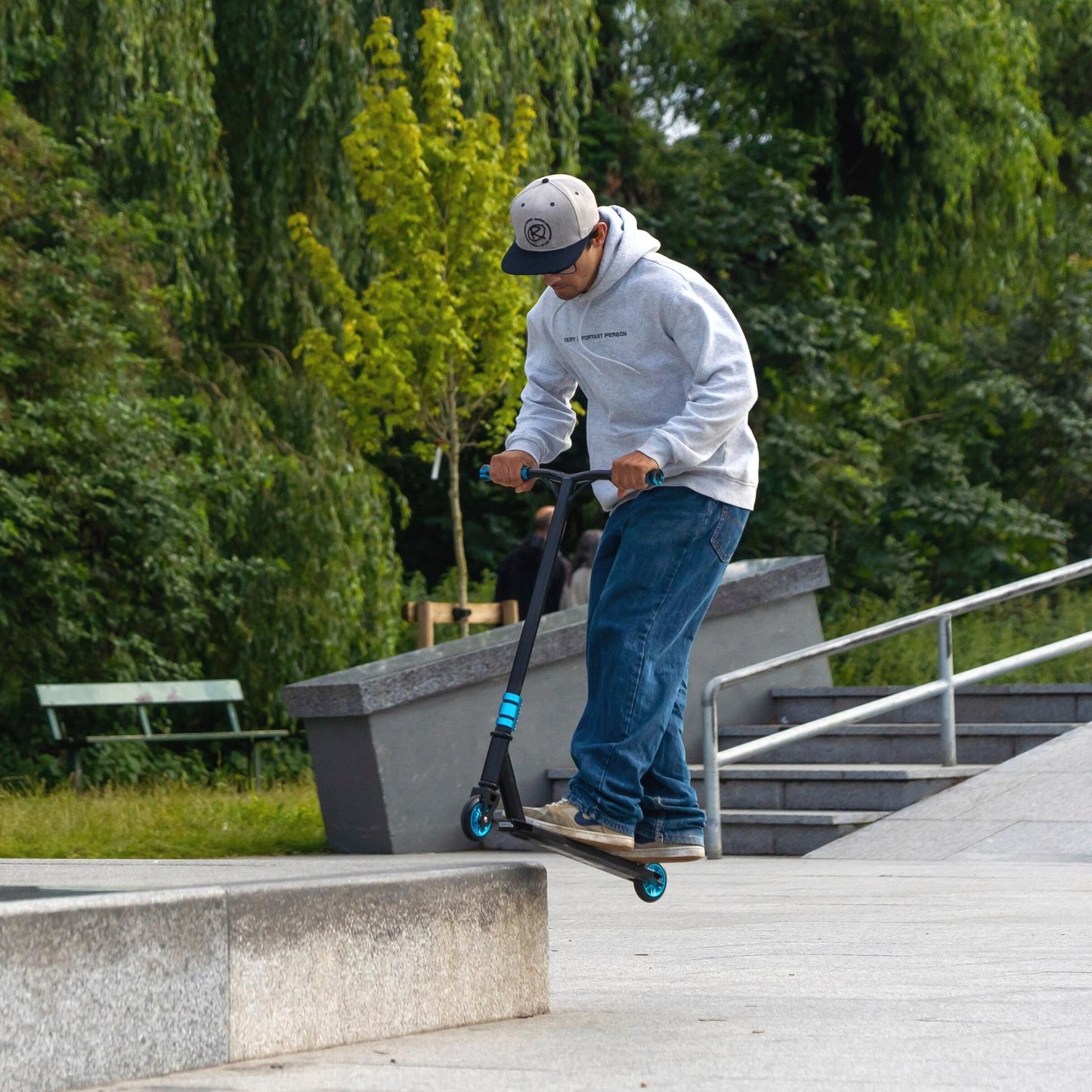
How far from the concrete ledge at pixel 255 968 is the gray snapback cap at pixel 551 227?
57.1 inches

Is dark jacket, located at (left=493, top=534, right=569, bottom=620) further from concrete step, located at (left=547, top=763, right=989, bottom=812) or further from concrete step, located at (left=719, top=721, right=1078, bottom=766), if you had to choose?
concrete step, located at (left=547, top=763, right=989, bottom=812)

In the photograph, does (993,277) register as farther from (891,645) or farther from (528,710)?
(528,710)

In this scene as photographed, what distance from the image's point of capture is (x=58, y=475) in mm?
13312

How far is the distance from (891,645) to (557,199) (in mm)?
10481

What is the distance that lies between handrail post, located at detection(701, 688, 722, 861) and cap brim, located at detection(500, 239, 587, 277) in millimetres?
4787

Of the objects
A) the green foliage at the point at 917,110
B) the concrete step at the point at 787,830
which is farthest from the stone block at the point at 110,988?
the green foliage at the point at 917,110

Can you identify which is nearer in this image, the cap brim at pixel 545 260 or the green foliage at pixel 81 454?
the cap brim at pixel 545 260

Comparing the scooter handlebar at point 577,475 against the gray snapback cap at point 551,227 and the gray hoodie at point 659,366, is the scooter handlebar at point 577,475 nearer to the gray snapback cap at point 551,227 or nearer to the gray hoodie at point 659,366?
the gray hoodie at point 659,366

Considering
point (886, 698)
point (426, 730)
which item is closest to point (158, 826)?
point (426, 730)

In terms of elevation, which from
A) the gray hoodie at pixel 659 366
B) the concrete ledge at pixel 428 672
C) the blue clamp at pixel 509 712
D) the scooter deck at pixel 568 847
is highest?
the gray hoodie at pixel 659 366

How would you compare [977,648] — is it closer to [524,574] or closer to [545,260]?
[524,574]

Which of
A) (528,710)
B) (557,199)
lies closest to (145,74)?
(528,710)

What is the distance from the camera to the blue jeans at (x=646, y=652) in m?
4.34

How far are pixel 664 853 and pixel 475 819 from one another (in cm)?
59
